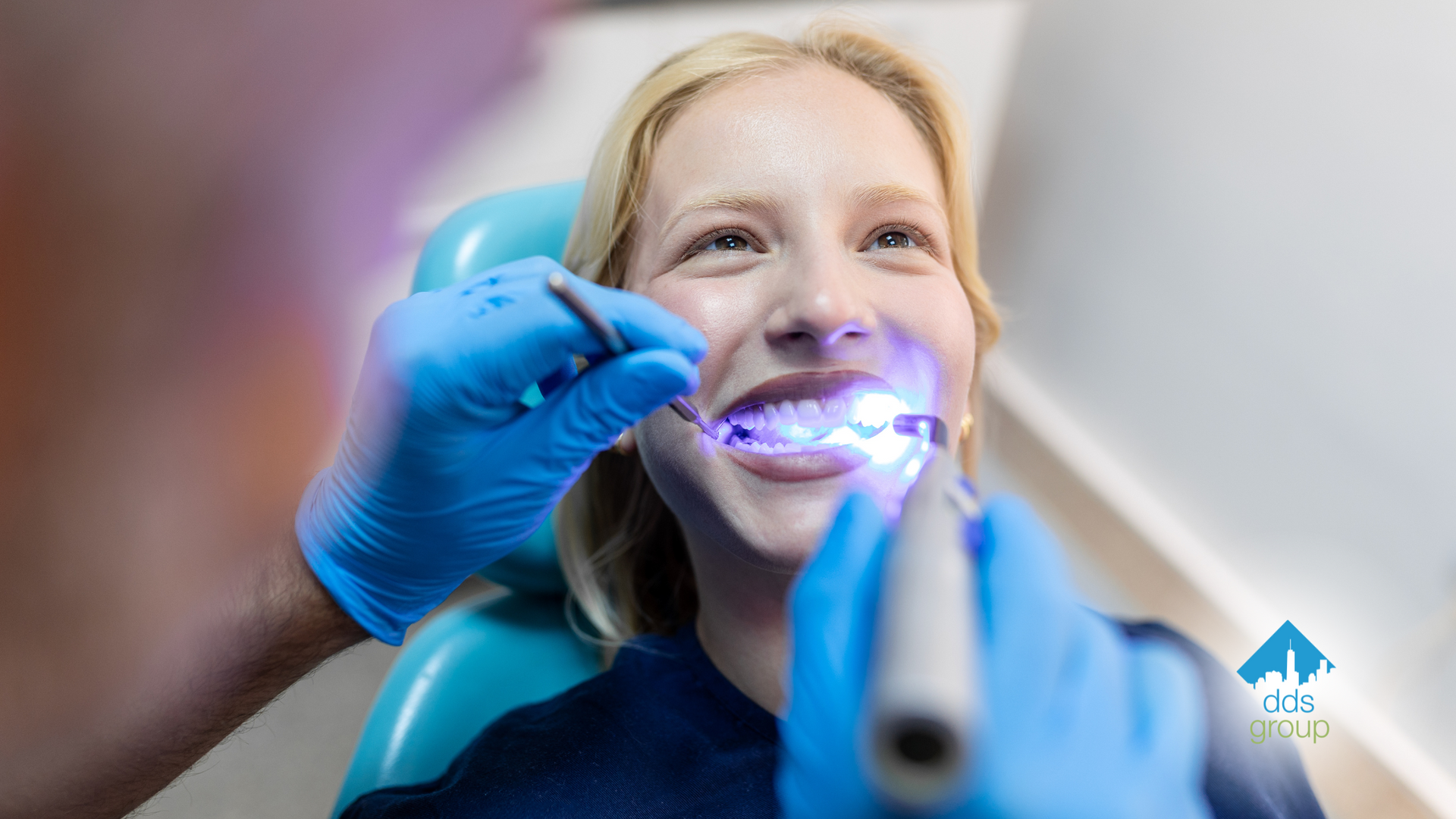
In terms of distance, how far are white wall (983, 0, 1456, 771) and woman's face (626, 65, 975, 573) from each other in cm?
88

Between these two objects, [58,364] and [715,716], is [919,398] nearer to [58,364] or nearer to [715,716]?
[715,716]

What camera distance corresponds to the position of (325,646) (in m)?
0.98

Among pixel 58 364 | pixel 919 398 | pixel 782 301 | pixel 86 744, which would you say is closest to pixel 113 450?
pixel 58 364

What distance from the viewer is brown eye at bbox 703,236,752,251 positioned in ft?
3.36

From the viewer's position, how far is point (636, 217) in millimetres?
1106

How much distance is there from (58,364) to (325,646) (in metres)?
0.53

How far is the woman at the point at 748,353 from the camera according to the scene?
0.93 m

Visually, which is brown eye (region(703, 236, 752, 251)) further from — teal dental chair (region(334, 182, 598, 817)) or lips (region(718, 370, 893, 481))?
teal dental chair (region(334, 182, 598, 817))

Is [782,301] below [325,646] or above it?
above

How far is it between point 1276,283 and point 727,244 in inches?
48.1

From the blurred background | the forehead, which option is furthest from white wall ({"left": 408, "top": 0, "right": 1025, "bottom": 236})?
the forehead

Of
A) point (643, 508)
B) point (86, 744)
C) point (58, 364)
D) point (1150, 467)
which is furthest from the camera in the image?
point (1150, 467)

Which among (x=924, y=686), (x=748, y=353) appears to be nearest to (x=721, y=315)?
(x=748, y=353)

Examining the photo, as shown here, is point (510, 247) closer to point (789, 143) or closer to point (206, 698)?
point (789, 143)
